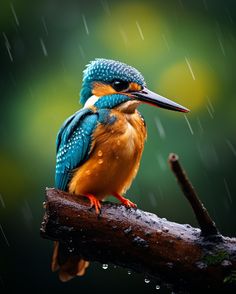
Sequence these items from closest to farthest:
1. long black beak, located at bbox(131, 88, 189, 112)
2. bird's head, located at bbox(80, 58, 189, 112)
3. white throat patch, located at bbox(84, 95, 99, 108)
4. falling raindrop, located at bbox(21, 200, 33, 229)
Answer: long black beak, located at bbox(131, 88, 189, 112)
bird's head, located at bbox(80, 58, 189, 112)
white throat patch, located at bbox(84, 95, 99, 108)
falling raindrop, located at bbox(21, 200, 33, 229)

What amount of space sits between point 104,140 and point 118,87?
325 mm

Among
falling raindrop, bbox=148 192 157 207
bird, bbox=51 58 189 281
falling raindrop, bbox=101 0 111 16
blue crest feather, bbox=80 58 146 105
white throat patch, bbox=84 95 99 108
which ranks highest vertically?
falling raindrop, bbox=101 0 111 16

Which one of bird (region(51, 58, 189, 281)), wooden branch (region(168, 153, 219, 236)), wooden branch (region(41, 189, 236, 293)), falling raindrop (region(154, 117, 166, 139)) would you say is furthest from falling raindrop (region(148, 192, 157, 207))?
wooden branch (region(168, 153, 219, 236))

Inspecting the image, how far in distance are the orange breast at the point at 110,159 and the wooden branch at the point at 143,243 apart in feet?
1.16

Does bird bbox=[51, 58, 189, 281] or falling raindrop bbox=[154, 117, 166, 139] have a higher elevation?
bird bbox=[51, 58, 189, 281]

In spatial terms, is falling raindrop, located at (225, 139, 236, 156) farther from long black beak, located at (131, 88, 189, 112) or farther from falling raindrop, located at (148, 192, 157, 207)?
long black beak, located at (131, 88, 189, 112)

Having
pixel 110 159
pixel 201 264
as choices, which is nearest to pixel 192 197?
pixel 201 264

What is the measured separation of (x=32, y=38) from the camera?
191 inches

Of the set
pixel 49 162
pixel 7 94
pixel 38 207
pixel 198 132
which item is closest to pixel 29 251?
pixel 38 207

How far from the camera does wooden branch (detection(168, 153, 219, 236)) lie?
1917 mm

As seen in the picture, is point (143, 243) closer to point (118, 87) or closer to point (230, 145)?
point (118, 87)

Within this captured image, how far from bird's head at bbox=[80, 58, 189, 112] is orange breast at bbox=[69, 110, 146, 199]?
0.28 feet

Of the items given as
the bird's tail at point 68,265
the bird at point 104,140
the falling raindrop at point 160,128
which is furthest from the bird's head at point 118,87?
the bird's tail at point 68,265

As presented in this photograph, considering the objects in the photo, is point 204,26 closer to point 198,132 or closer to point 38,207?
point 198,132
